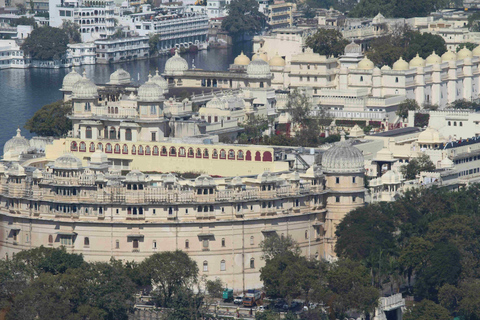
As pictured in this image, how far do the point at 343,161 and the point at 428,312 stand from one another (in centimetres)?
1385

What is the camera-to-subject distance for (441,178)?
409 ft

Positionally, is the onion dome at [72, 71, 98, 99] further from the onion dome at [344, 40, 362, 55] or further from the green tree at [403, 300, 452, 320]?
the green tree at [403, 300, 452, 320]

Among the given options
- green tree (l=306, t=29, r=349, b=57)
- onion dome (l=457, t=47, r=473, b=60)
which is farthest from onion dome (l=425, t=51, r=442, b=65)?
green tree (l=306, t=29, r=349, b=57)

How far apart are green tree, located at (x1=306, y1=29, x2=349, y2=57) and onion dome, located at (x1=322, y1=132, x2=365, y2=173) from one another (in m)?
63.1

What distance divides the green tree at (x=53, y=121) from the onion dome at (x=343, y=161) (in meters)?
35.2

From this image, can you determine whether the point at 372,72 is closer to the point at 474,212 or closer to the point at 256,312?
the point at 474,212

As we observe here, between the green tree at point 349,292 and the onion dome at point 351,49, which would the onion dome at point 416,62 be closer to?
the onion dome at point 351,49

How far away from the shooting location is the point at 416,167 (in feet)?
417

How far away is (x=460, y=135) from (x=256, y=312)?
43.8 metres

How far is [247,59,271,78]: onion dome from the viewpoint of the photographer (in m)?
162

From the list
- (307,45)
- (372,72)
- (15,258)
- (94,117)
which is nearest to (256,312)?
(15,258)

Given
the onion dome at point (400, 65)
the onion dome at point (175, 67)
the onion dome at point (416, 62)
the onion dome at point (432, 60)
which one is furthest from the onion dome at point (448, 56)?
the onion dome at point (175, 67)

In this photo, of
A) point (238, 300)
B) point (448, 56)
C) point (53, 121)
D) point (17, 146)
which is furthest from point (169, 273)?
point (448, 56)

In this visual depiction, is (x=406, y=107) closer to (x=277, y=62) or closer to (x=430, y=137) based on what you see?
(x=277, y=62)
